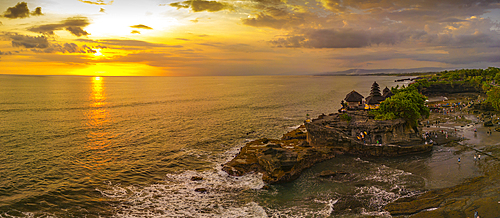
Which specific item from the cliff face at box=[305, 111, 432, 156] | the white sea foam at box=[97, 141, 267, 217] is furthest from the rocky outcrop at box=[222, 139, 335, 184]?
the cliff face at box=[305, 111, 432, 156]

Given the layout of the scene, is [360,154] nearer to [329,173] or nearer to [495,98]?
[329,173]

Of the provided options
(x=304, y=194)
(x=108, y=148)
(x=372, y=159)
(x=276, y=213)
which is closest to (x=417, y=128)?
(x=372, y=159)

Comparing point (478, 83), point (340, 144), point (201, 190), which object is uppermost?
point (478, 83)

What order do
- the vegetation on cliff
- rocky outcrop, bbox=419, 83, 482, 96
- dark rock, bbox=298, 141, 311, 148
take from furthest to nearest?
rocky outcrop, bbox=419, 83, 482, 96 < the vegetation on cliff < dark rock, bbox=298, 141, 311, 148

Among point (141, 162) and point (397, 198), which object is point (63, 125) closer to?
point (141, 162)

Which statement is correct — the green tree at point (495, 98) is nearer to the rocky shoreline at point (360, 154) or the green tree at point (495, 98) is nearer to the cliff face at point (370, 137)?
the rocky shoreline at point (360, 154)

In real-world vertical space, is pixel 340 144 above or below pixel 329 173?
above

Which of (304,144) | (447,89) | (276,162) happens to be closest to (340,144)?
(304,144)

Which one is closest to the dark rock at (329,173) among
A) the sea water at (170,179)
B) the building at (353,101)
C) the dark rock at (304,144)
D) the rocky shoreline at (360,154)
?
the rocky shoreline at (360,154)

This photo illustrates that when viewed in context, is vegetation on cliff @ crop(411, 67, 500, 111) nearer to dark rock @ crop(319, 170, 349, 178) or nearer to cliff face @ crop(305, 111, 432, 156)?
cliff face @ crop(305, 111, 432, 156)
